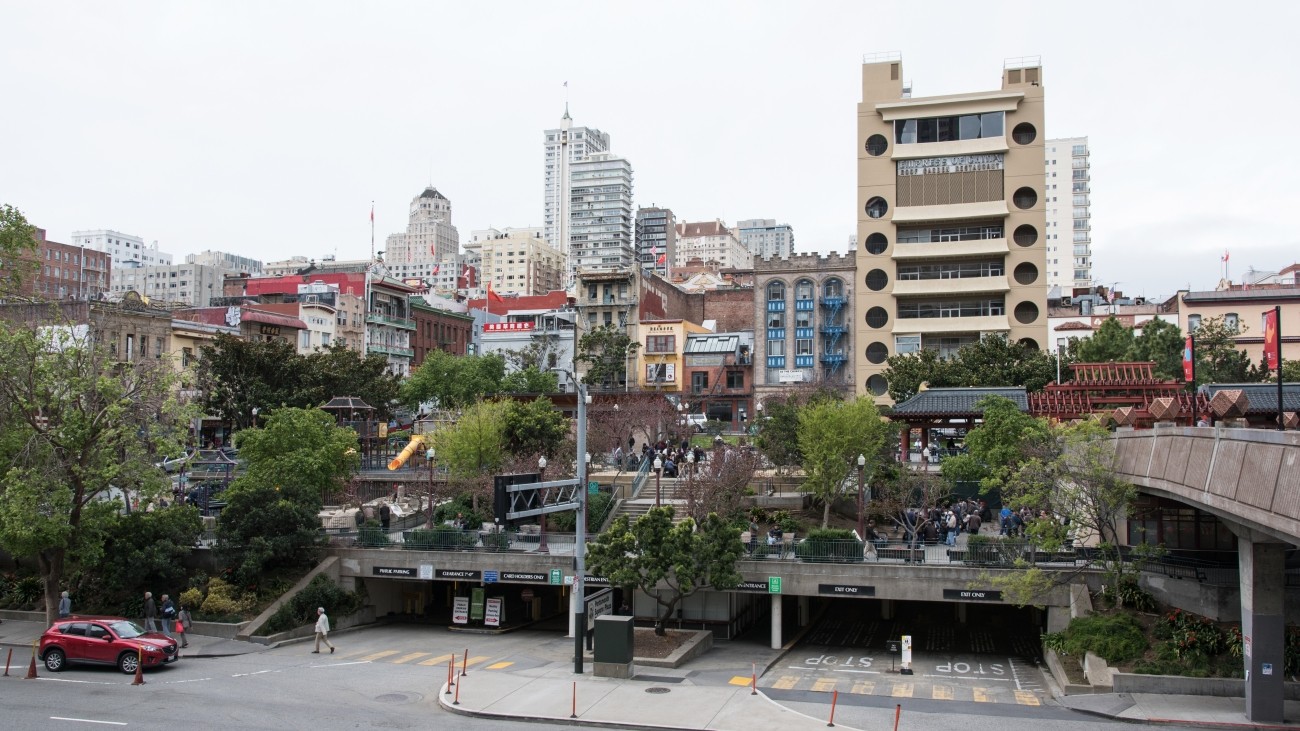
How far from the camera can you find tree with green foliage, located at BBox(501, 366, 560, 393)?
268 feet

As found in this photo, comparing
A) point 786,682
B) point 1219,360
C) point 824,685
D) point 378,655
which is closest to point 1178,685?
point 824,685

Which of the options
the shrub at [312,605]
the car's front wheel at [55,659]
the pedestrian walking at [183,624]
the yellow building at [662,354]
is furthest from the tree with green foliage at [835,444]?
the yellow building at [662,354]

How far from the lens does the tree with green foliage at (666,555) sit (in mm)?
32031

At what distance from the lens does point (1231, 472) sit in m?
20.1

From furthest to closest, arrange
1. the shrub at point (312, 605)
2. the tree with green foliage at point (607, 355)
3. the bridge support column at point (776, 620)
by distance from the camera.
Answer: the tree with green foliage at point (607, 355) → the bridge support column at point (776, 620) → the shrub at point (312, 605)

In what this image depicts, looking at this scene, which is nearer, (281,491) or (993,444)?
(281,491)

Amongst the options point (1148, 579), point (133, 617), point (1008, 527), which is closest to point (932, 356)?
point (1008, 527)

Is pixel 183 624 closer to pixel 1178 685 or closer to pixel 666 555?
pixel 666 555

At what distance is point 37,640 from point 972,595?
29476 millimetres

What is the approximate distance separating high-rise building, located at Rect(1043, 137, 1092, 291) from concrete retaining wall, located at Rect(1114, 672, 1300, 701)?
141m

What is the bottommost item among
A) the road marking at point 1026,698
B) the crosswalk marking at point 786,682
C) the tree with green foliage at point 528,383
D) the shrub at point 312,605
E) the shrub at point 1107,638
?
the crosswalk marking at point 786,682

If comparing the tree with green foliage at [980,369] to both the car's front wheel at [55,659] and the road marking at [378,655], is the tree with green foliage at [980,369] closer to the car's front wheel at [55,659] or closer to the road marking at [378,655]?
the road marking at [378,655]

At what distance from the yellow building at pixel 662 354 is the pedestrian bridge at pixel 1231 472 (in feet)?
198

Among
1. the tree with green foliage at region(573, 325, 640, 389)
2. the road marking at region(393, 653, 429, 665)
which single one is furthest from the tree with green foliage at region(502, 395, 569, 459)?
the tree with green foliage at region(573, 325, 640, 389)
